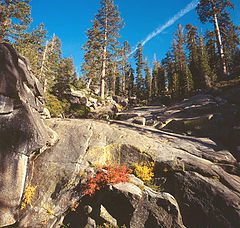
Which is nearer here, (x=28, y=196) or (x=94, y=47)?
(x=28, y=196)

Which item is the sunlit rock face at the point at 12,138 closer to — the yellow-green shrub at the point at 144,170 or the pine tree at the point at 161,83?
the yellow-green shrub at the point at 144,170

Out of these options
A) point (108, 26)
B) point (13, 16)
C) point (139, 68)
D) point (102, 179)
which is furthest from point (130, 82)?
point (102, 179)

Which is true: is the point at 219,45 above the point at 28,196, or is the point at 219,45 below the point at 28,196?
above

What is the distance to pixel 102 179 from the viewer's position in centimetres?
631

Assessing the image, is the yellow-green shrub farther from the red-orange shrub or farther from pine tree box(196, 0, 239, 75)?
pine tree box(196, 0, 239, 75)

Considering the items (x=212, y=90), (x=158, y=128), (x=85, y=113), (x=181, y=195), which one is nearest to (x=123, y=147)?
(x=181, y=195)

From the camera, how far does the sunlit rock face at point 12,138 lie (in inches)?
221

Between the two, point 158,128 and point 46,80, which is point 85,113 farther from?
point 158,128

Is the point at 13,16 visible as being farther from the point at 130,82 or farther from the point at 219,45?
the point at 130,82

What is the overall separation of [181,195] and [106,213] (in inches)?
146

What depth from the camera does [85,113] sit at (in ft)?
63.8

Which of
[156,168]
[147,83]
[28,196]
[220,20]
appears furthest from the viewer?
[147,83]

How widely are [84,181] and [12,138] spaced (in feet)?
13.3

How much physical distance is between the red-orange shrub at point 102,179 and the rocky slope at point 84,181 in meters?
0.27
